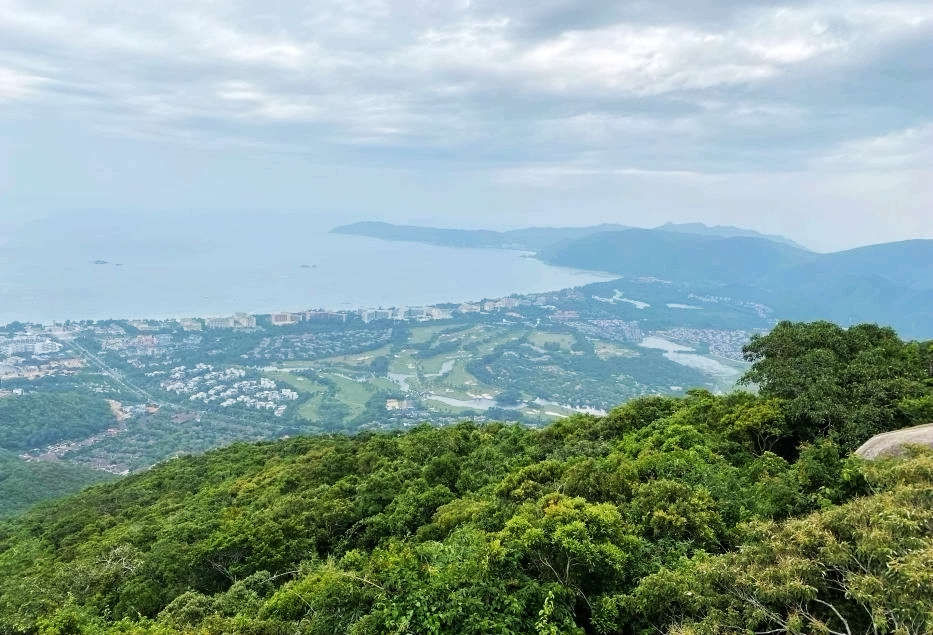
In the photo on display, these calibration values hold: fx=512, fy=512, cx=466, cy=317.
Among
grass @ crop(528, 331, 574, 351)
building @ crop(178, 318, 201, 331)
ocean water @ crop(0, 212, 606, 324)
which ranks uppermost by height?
ocean water @ crop(0, 212, 606, 324)

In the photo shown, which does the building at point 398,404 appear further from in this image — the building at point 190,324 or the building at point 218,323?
the building at point 190,324

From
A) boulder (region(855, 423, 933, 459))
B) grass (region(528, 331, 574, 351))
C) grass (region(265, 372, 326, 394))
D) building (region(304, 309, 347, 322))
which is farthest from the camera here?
building (region(304, 309, 347, 322))

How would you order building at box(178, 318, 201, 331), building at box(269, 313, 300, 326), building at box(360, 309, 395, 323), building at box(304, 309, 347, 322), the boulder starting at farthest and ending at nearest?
building at box(360, 309, 395, 323) → building at box(304, 309, 347, 322) → building at box(269, 313, 300, 326) → building at box(178, 318, 201, 331) → the boulder

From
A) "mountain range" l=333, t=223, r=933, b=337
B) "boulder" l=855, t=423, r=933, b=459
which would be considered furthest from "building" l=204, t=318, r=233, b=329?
"mountain range" l=333, t=223, r=933, b=337

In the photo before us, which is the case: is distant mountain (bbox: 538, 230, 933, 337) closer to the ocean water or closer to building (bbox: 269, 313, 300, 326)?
the ocean water

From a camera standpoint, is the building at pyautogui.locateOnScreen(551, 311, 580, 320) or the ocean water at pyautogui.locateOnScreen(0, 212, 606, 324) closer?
the ocean water at pyautogui.locateOnScreen(0, 212, 606, 324)

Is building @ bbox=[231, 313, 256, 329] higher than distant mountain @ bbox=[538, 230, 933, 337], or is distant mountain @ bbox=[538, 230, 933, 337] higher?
distant mountain @ bbox=[538, 230, 933, 337]
